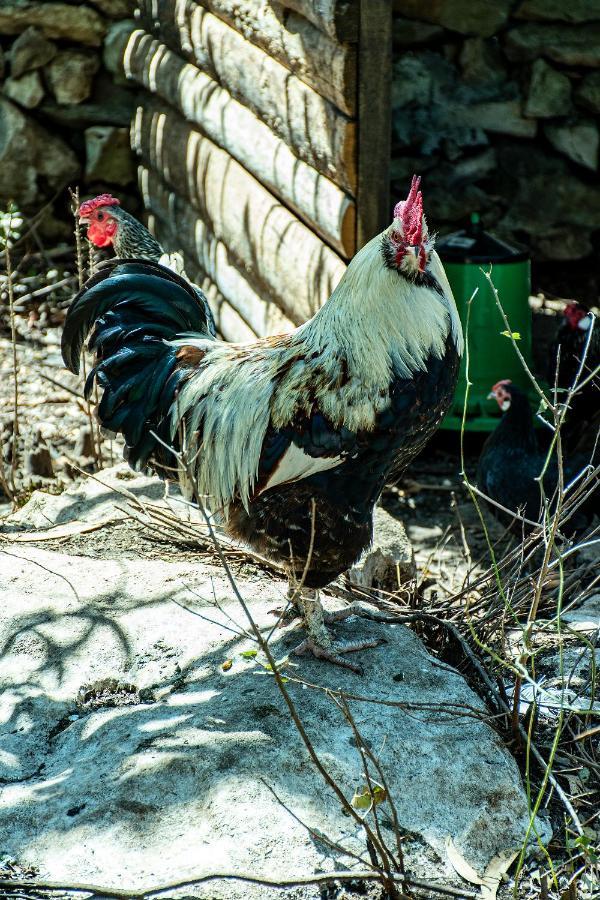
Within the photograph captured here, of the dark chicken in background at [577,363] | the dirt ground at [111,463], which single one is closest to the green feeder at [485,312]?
the dirt ground at [111,463]

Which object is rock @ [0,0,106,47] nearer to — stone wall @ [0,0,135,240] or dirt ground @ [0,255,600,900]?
stone wall @ [0,0,135,240]

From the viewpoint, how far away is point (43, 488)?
19.3 ft

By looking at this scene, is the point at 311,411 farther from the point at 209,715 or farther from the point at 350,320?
the point at 209,715

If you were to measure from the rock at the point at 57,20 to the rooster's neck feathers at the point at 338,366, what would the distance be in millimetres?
6315

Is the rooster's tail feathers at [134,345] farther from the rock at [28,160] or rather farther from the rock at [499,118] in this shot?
the rock at [28,160]

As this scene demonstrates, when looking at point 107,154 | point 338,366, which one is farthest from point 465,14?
point 338,366

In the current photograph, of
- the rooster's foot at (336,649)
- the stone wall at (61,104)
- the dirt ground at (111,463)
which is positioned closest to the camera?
the rooster's foot at (336,649)

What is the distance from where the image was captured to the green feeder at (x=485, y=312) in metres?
6.82

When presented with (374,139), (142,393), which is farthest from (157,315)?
(374,139)

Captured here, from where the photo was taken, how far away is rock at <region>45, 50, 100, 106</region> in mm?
9055

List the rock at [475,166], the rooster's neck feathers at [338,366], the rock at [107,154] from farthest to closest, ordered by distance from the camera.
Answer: the rock at [107,154], the rock at [475,166], the rooster's neck feathers at [338,366]

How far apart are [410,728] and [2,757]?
1.30m

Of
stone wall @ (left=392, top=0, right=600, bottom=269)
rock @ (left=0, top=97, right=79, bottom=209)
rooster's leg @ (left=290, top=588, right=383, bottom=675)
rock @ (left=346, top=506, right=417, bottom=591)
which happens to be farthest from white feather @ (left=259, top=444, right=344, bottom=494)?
rock @ (left=0, top=97, right=79, bottom=209)

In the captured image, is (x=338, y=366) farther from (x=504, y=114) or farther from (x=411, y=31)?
(x=504, y=114)
